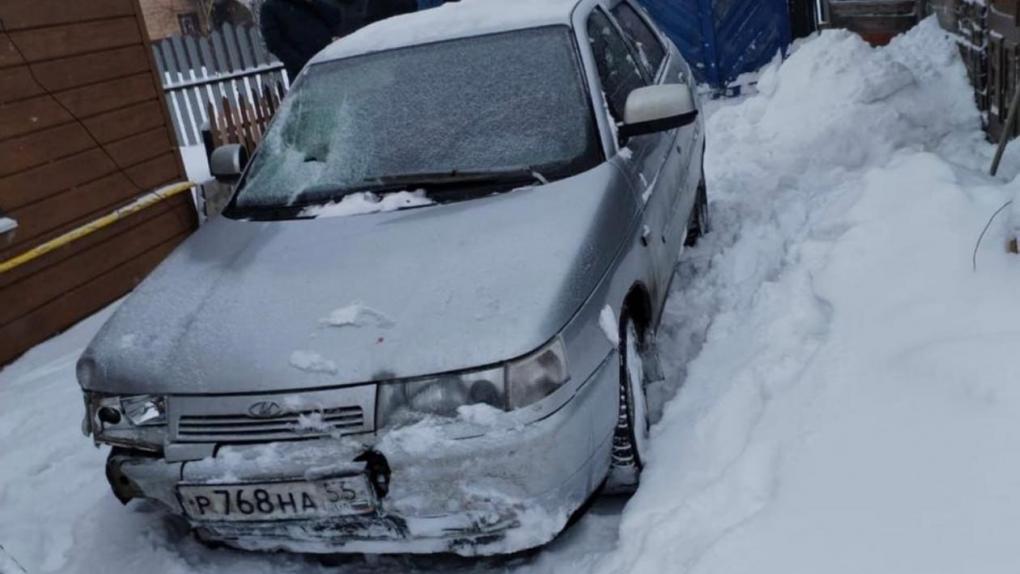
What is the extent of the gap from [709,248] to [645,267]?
191cm

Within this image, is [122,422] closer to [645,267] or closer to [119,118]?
[645,267]

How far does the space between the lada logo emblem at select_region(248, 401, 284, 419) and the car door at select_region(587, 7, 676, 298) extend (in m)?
1.57

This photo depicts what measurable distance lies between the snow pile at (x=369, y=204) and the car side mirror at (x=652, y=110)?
904 mm

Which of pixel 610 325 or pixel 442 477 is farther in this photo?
pixel 610 325

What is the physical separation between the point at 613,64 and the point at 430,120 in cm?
104

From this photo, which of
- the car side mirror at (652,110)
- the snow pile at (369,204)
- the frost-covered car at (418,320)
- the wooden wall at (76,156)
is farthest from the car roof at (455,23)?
the wooden wall at (76,156)

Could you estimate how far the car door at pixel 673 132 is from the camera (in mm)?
4324

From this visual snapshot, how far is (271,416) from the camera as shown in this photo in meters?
2.63

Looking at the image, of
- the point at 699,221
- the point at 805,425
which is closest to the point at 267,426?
the point at 805,425

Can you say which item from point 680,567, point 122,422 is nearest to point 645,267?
point 680,567

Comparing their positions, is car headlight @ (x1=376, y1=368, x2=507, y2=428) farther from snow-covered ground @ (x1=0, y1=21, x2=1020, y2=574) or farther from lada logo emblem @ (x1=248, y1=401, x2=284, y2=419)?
Result: snow-covered ground @ (x1=0, y1=21, x2=1020, y2=574)

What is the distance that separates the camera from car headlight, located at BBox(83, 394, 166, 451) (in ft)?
9.21

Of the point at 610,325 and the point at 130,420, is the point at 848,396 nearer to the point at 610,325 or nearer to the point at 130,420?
the point at 610,325

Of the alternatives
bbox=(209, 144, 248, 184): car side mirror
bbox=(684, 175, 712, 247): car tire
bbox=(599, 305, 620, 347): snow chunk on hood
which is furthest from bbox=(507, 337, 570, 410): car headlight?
bbox=(684, 175, 712, 247): car tire
